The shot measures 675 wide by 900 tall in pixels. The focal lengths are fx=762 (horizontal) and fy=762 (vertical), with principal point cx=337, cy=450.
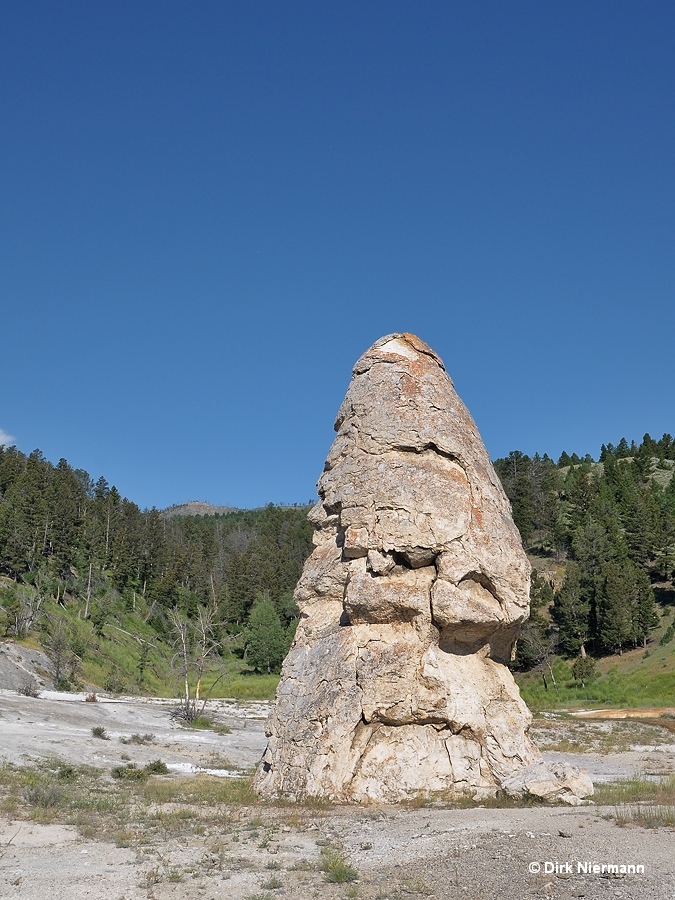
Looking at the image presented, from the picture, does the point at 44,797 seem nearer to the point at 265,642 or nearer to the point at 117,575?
the point at 265,642

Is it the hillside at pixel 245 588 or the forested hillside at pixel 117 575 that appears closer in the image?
the hillside at pixel 245 588

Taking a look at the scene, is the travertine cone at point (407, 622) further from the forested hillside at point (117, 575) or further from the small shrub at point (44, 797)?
the forested hillside at point (117, 575)

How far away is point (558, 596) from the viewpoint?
6538cm

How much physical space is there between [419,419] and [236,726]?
70.8ft

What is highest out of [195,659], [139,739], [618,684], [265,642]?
[265,642]

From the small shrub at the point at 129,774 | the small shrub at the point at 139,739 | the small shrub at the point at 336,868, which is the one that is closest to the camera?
the small shrub at the point at 336,868

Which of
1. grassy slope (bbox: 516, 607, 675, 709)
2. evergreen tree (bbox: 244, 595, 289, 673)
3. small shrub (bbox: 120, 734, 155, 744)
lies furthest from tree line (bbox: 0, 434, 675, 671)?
small shrub (bbox: 120, 734, 155, 744)

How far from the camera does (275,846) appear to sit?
414 inches

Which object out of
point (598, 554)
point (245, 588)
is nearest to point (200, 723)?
point (598, 554)

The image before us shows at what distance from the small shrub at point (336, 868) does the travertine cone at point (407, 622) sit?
14.9ft

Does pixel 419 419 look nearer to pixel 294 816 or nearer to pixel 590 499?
pixel 294 816

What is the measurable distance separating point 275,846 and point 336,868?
2051mm

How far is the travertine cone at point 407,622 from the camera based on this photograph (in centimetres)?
1462

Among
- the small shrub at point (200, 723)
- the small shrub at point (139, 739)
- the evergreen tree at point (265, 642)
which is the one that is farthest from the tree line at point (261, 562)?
the small shrub at point (139, 739)
